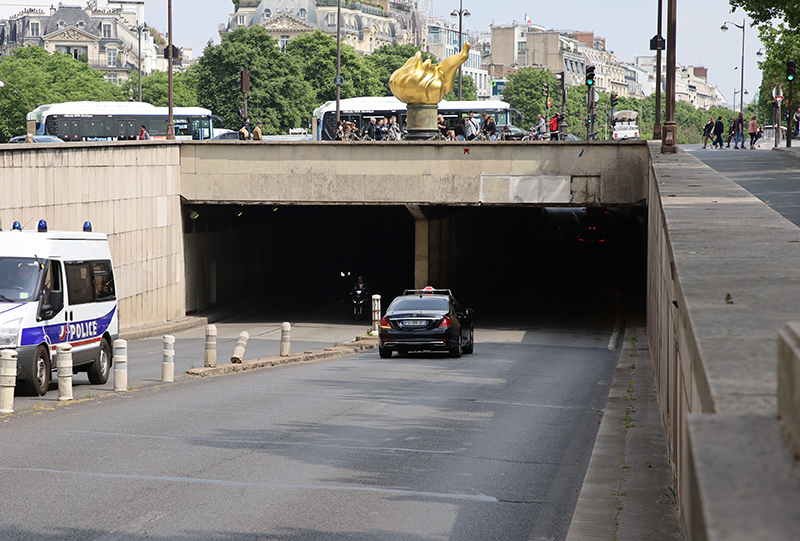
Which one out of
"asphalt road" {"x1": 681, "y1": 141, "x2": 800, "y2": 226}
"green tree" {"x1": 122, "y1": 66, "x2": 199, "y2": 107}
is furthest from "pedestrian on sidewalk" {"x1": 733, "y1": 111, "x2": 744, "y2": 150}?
"green tree" {"x1": 122, "y1": 66, "x2": 199, "y2": 107}

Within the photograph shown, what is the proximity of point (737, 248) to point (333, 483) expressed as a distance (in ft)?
13.5

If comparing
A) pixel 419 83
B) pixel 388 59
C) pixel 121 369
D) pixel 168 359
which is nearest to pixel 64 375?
pixel 121 369

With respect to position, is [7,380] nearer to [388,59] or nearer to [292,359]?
[292,359]

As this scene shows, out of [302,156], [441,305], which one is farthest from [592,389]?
[302,156]

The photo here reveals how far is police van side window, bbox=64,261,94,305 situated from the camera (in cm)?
1702

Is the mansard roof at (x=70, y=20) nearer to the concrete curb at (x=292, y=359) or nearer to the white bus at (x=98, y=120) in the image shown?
the white bus at (x=98, y=120)

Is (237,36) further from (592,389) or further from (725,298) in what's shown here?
(725,298)

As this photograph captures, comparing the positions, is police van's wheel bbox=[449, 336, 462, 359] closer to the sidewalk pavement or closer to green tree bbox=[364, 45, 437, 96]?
the sidewalk pavement

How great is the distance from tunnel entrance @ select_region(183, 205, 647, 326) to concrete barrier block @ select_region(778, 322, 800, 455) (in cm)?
3431

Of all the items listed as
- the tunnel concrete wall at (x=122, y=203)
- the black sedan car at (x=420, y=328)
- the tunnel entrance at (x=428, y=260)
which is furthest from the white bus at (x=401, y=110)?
the black sedan car at (x=420, y=328)

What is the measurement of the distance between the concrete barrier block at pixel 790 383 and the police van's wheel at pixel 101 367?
16.6 meters

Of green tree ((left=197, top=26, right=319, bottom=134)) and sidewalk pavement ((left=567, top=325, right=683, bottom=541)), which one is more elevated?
green tree ((left=197, top=26, right=319, bottom=134))

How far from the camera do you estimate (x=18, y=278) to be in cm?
1591

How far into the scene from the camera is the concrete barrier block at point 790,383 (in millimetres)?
2625
